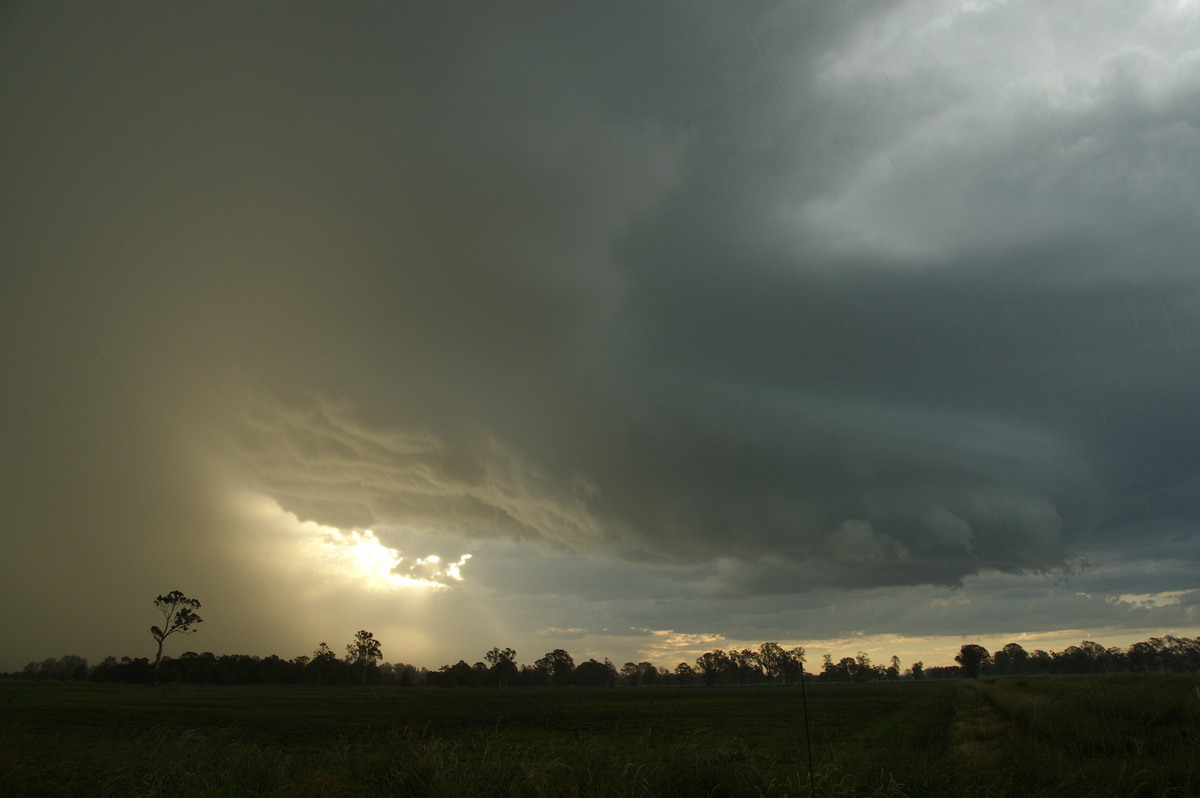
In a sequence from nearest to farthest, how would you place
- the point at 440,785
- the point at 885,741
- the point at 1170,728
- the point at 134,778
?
the point at 440,785
the point at 134,778
the point at 1170,728
the point at 885,741

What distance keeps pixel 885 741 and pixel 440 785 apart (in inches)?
1378

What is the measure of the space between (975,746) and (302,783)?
32.8 meters

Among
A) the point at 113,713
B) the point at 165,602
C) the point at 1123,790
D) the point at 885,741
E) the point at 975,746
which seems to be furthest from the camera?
the point at 165,602

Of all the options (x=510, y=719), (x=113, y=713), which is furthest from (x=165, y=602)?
(x=510, y=719)

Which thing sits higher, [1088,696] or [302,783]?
[302,783]

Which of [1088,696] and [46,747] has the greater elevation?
[46,747]

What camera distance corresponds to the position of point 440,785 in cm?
1116

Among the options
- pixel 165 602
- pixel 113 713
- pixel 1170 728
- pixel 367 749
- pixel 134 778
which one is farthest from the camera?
pixel 165 602

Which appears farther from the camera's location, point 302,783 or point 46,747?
point 46,747

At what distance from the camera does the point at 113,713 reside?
55.2 metres

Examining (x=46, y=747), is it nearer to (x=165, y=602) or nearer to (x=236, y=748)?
(x=236, y=748)

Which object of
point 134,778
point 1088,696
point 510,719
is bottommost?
point 510,719

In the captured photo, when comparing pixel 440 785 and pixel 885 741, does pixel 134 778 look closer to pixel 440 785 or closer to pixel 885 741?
pixel 440 785

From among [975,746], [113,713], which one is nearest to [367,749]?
[975,746]
